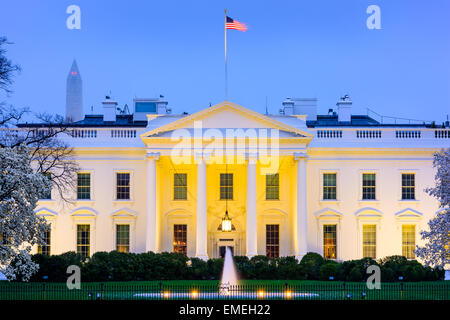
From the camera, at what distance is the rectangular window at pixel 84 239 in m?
43.0

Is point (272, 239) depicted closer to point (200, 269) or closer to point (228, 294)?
point (200, 269)

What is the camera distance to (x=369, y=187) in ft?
142

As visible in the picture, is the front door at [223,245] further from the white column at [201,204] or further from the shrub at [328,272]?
the shrub at [328,272]

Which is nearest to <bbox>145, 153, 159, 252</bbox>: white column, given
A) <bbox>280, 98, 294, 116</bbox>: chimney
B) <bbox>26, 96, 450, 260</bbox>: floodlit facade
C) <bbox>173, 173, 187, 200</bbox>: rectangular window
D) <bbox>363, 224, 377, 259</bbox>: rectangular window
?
→ <bbox>26, 96, 450, 260</bbox>: floodlit facade

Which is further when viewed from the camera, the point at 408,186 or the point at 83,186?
the point at 83,186

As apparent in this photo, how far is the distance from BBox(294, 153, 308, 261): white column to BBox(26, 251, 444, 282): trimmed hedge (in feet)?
11.5

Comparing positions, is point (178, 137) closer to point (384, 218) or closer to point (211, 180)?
point (211, 180)

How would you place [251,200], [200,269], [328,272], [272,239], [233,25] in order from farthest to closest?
[272,239], [251,200], [233,25], [200,269], [328,272]

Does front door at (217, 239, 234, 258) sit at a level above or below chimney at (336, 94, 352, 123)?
below

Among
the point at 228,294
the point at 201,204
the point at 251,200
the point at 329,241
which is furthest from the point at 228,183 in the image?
the point at 228,294

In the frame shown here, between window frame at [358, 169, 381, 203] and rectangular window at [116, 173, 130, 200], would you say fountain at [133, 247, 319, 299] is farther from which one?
window frame at [358, 169, 381, 203]

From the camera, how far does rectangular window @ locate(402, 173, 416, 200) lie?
43.2m

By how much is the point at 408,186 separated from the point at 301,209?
25.7ft
